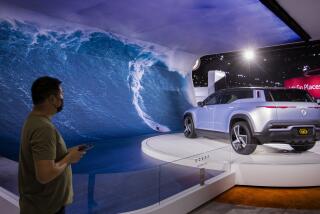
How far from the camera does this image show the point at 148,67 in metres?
11.5

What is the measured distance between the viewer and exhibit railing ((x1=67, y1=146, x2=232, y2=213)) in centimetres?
344

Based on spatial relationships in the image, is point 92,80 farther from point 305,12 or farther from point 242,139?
point 305,12

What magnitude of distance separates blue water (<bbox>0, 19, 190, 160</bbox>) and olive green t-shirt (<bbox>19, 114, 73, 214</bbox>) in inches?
210

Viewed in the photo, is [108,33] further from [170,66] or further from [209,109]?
[209,109]

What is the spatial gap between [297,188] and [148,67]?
7483 millimetres

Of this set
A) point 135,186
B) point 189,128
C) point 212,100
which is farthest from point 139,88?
point 135,186

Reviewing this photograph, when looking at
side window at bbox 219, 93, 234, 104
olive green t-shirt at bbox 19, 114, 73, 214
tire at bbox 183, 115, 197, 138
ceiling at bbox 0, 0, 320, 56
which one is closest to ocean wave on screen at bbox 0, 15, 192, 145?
ceiling at bbox 0, 0, 320, 56

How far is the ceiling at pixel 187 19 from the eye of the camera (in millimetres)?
6836

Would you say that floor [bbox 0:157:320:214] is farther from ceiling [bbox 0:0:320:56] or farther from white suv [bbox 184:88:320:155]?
ceiling [bbox 0:0:320:56]

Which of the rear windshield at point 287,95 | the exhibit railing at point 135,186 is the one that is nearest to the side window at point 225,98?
the rear windshield at point 287,95

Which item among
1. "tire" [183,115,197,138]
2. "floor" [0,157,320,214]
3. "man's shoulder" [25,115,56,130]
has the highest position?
"man's shoulder" [25,115,56,130]

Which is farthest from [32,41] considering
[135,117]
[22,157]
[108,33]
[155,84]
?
[22,157]

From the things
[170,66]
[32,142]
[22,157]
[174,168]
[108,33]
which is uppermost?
[108,33]

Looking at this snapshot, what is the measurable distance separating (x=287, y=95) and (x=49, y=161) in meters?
5.09
